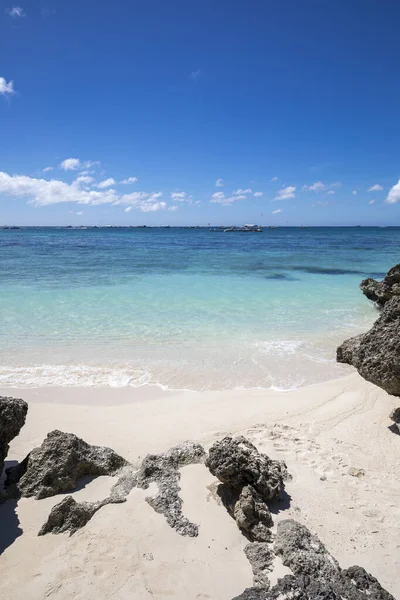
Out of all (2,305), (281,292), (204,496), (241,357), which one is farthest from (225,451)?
(281,292)

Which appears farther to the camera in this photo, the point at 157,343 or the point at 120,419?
the point at 157,343

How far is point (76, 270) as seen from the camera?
968 inches

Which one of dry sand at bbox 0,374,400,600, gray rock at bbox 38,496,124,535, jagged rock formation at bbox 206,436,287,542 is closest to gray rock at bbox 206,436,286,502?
jagged rock formation at bbox 206,436,287,542

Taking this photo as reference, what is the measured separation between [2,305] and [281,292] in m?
12.0

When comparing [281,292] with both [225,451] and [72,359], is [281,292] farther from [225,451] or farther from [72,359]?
[225,451]

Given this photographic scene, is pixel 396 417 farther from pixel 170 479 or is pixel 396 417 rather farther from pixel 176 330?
pixel 176 330

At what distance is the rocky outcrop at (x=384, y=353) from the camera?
15.5 ft

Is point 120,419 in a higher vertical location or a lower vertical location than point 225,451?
lower

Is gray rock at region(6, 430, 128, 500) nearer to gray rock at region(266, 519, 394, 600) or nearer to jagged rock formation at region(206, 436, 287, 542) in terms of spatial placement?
jagged rock formation at region(206, 436, 287, 542)

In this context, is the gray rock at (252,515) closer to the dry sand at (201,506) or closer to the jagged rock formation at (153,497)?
the dry sand at (201,506)

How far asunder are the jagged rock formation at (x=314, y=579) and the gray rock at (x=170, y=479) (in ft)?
2.77

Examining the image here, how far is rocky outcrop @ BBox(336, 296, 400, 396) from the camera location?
4.73 meters

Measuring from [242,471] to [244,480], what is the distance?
3.7 inches

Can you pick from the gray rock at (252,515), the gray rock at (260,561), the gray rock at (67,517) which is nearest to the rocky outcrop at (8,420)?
the gray rock at (67,517)
